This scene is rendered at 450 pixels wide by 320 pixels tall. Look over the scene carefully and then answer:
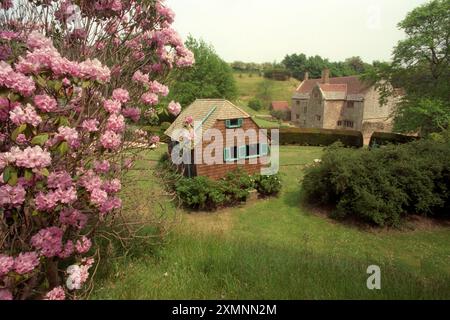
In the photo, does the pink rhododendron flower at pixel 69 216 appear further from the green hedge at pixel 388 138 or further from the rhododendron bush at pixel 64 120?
the green hedge at pixel 388 138

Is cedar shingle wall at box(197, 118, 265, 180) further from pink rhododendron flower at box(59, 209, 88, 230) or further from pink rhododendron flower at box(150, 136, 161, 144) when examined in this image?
pink rhododendron flower at box(59, 209, 88, 230)

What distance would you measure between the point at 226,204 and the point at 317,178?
15.4ft

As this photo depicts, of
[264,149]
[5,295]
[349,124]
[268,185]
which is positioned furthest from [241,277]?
[349,124]

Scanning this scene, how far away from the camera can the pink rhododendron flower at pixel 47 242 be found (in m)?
3.03

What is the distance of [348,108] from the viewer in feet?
144

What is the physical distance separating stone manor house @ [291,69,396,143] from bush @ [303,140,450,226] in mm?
25682

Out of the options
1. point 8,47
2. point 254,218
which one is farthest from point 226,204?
point 8,47

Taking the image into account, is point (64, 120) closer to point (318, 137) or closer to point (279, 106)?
point (318, 137)

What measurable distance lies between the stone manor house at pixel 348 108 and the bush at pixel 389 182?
2568 cm

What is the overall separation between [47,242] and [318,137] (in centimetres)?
3426

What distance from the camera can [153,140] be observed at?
532 centimetres

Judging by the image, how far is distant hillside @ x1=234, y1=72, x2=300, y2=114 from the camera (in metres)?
86.8

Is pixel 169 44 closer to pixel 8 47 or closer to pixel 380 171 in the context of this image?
pixel 8 47

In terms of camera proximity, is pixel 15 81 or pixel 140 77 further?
pixel 140 77
